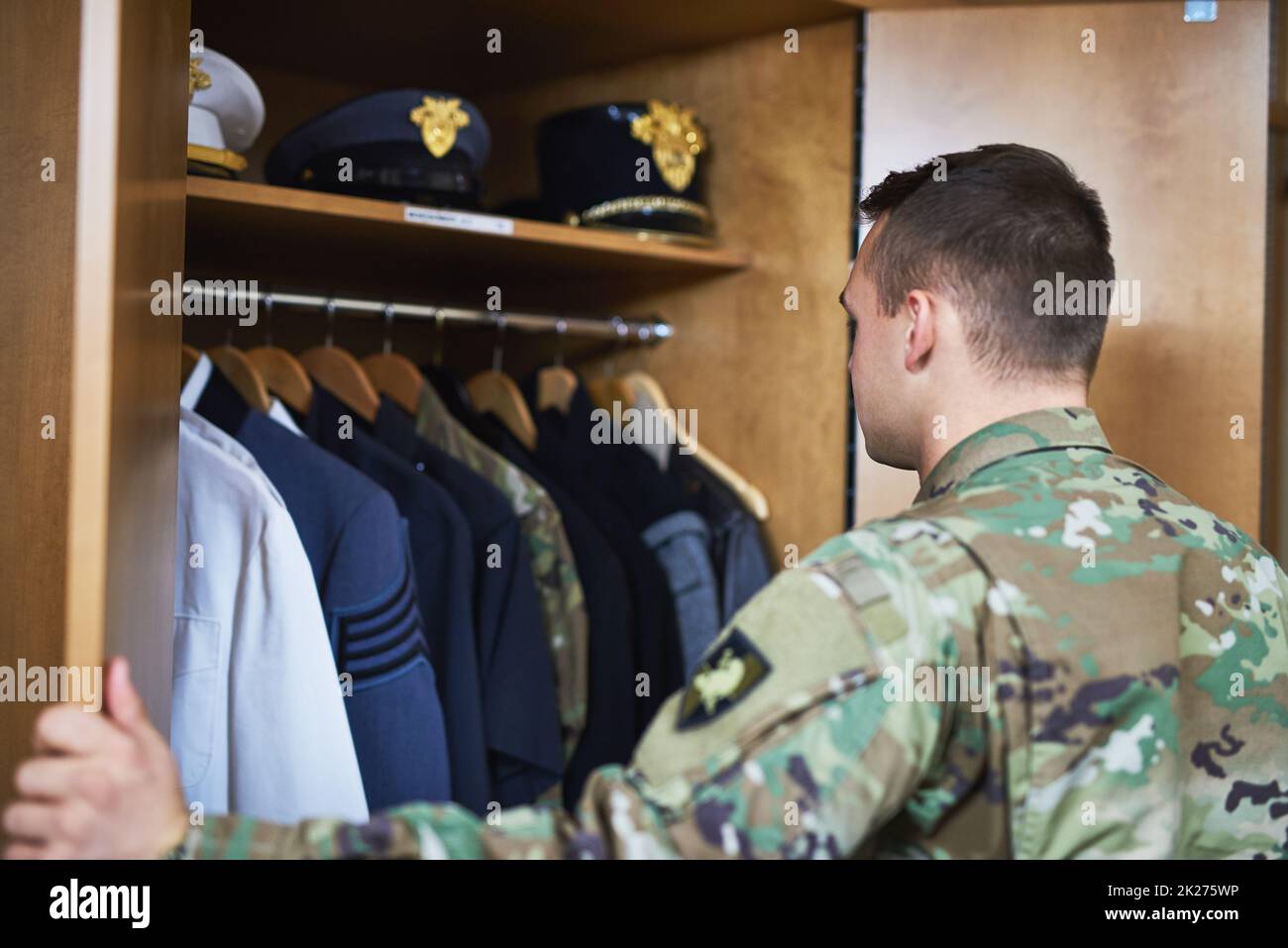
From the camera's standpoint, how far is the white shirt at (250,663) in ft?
4.38

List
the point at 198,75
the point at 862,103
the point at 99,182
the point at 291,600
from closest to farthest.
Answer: the point at 99,182, the point at 291,600, the point at 198,75, the point at 862,103

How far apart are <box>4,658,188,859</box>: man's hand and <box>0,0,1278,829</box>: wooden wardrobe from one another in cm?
20

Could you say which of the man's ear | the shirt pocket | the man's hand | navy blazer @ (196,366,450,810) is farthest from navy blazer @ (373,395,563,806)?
the man's hand

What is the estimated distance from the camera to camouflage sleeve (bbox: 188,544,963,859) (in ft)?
2.54

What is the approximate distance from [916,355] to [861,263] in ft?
0.40

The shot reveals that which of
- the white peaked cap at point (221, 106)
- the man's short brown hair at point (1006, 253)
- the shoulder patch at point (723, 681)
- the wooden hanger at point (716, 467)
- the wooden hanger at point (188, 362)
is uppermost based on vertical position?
the white peaked cap at point (221, 106)

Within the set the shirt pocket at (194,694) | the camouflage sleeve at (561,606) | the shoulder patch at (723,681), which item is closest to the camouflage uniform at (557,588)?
the camouflage sleeve at (561,606)

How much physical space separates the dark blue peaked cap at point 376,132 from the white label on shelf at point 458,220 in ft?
0.36

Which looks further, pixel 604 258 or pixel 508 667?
pixel 604 258

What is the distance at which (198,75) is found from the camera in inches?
61.7

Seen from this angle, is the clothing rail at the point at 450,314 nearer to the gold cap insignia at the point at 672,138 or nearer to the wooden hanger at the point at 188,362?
the wooden hanger at the point at 188,362

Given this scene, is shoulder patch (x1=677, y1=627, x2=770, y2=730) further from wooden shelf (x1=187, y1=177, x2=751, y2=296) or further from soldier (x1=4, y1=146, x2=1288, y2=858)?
wooden shelf (x1=187, y1=177, x2=751, y2=296)
